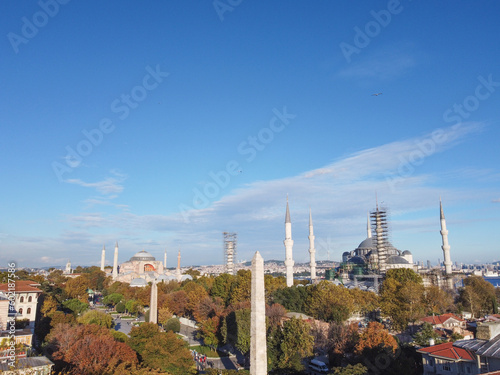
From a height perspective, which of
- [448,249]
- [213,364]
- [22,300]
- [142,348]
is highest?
[448,249]

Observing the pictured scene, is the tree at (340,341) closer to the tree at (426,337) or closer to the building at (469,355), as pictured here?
the tree at (426,337)

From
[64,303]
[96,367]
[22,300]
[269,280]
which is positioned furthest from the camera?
[269,280]

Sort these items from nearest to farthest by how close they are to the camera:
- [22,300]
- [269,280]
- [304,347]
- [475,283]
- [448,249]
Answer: [304,347], [22,300], [475,283], [269,280], [448,249]

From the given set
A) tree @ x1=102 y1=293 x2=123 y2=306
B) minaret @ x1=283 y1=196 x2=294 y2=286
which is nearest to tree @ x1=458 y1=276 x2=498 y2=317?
minaret @ x1=283 y1=196 x2=294 y2=286

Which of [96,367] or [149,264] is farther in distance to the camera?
[149,264]

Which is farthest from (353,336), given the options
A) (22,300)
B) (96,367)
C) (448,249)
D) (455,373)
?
(448,249)

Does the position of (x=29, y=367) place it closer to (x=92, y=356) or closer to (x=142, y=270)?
(x=92, y=356)

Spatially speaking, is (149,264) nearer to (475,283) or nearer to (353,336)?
(475,283)

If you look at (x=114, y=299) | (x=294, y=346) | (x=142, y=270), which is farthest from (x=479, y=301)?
(x=142, y=270)
